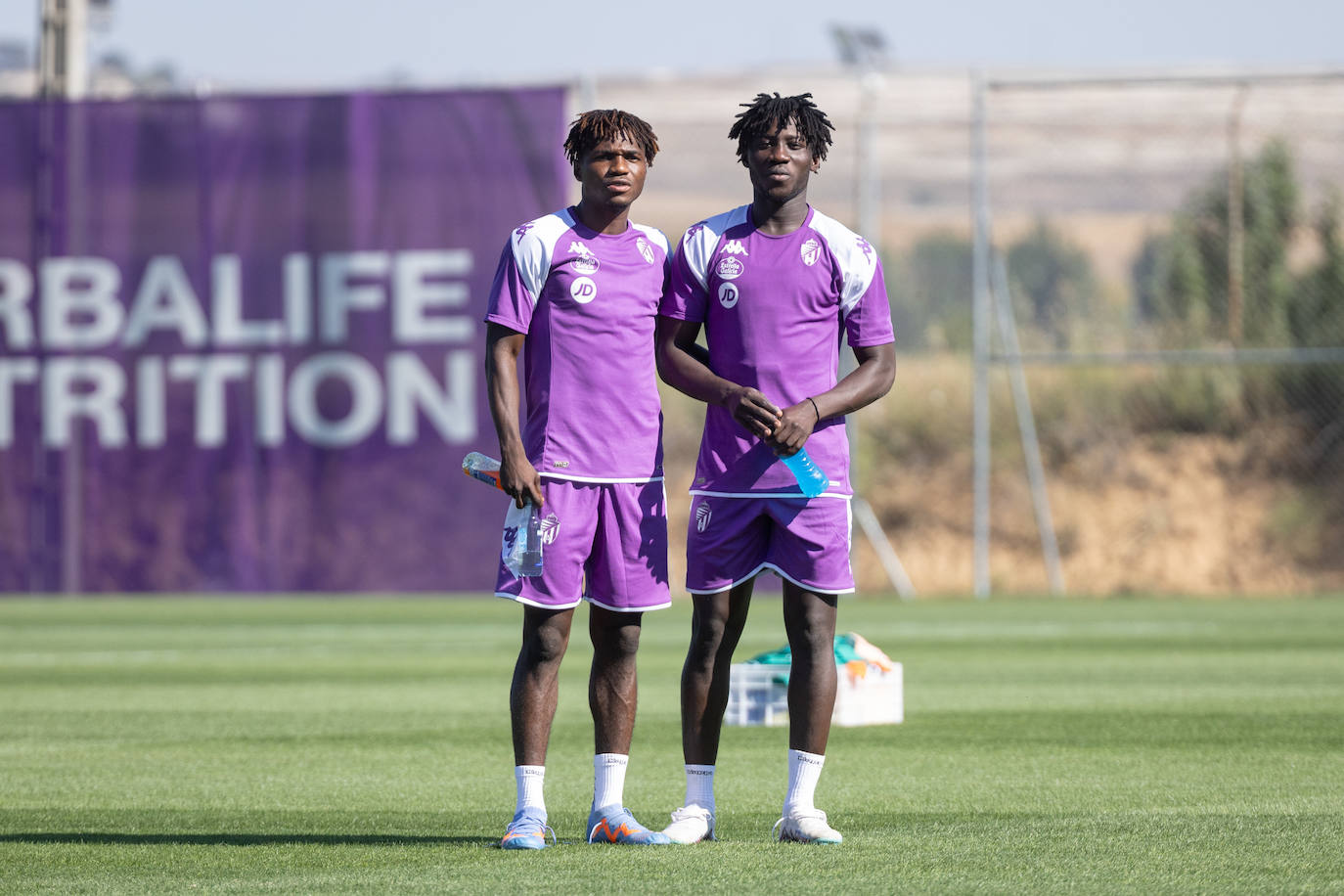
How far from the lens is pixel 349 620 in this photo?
55.0ft

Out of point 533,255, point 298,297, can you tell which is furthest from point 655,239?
point 298,297

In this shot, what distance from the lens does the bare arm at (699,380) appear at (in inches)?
218

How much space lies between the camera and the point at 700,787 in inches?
224

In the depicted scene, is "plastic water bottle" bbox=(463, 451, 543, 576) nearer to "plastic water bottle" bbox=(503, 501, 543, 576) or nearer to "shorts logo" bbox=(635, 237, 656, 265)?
"plastic water bottle" bbox=(503, 501, 543, 576)

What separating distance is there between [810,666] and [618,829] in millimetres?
704

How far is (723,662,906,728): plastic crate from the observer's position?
870 centimetres

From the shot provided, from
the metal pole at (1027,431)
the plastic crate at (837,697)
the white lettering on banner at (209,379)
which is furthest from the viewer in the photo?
the white lettering on banner at (209,379)

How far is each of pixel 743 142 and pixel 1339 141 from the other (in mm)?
38088

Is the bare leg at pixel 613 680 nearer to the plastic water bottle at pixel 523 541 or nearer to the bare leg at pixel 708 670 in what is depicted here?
the bare leg at pixel 708 670

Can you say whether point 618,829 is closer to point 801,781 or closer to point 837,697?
point 801,781

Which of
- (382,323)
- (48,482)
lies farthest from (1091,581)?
(48,482)

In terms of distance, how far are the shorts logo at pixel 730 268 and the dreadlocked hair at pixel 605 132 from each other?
0.38 meters

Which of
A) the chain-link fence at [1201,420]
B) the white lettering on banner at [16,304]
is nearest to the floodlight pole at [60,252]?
the white lettering on banner at [16,304]

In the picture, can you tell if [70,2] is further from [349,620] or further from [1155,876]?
[1155,876]
